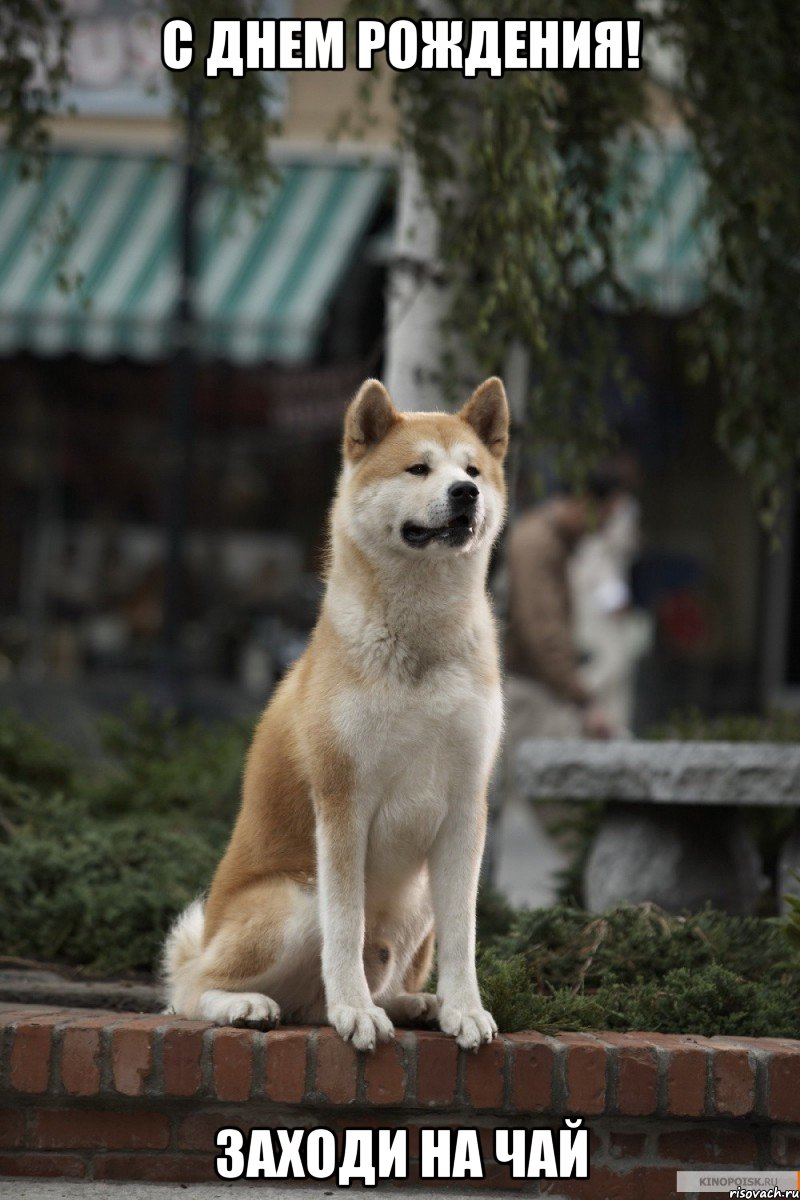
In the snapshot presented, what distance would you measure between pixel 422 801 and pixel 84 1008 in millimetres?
1420

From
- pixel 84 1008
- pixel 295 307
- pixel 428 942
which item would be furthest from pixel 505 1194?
pixel 295 307

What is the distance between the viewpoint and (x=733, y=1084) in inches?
135

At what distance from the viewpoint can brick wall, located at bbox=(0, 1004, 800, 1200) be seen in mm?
3389

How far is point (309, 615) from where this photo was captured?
12328 millimetres

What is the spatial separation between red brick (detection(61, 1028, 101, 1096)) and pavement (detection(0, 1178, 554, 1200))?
21 cm

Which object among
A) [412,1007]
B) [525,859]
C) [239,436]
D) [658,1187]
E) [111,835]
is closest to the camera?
[658,1187]

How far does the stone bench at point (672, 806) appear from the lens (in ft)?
16.7

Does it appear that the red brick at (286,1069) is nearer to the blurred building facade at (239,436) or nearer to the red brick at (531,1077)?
the red brick at (531,1077)

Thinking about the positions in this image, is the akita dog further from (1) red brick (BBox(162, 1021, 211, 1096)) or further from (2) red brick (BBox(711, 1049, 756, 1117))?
(2) red brick (BBox(711, 1049, 756, 1117))

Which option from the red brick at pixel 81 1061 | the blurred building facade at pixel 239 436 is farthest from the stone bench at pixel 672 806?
the blurred building facade at pixel 239 436

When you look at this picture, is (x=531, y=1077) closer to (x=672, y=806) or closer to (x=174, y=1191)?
(x=174, y=1191)

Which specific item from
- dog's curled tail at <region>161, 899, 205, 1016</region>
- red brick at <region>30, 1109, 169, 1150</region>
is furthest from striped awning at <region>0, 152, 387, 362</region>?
red brick at <region>30, 1109, 169, 1150</region>

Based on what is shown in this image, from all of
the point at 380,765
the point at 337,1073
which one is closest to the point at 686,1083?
the point at 337,1073

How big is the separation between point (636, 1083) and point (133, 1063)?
1.11 meters
